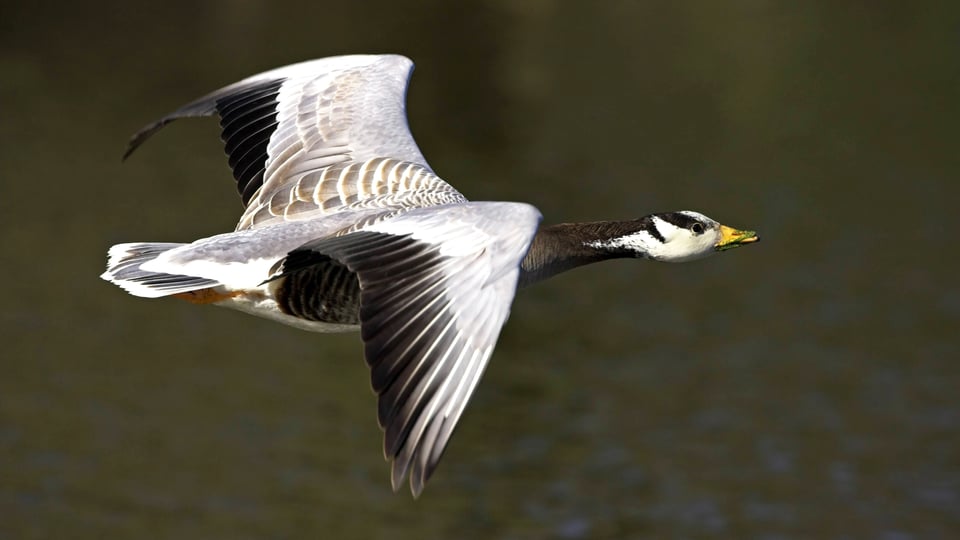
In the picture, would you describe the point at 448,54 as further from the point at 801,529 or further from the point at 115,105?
the point at 801,529

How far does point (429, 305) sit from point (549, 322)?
14557mm

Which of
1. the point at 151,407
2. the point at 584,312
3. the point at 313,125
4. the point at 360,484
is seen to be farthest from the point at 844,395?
the point at 313,125

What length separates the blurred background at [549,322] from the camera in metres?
16.4

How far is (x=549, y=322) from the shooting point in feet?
69.4

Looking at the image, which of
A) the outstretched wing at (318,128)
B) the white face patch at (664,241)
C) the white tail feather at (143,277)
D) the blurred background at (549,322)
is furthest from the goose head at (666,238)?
the blurred background at (549,322)

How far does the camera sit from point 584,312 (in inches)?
835

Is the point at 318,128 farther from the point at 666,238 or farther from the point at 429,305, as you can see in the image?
the point at 429,305

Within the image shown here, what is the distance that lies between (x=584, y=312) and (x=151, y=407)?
6504mm

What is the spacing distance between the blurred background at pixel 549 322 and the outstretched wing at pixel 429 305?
29.3 ft

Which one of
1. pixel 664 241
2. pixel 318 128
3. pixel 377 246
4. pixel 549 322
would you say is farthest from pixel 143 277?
pixel 549 322

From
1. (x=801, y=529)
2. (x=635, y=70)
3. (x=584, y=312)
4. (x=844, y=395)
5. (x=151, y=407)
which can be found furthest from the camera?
(x=635, y=70)

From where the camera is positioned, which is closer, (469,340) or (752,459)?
(469,340)

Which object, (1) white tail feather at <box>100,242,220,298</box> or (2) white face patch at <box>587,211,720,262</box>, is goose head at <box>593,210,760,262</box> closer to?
(2) white face patch at <box>587,211,720,262</box>

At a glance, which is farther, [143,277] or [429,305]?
[143,277]
